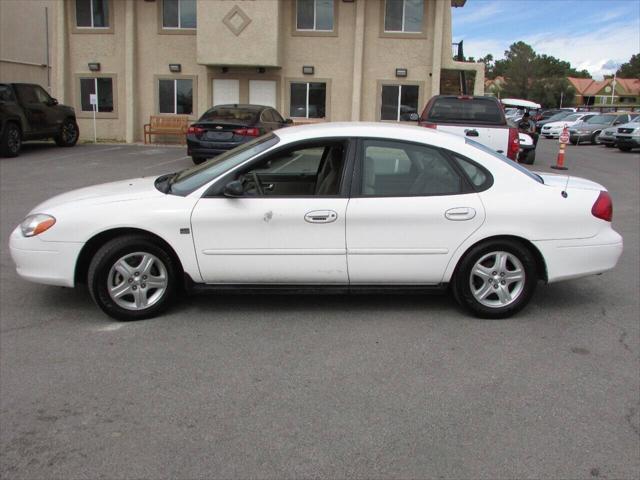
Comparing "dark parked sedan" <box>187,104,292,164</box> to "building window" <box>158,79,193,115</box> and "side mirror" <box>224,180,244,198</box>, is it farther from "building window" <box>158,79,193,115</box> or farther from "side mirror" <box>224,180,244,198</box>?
"side mirror" <box>224,180,244,198</box>

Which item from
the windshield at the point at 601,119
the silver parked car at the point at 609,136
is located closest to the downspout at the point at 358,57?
the silver parked car at the point at 609,136

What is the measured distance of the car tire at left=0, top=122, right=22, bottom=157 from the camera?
1638 cm

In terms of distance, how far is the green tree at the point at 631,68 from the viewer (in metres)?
93.8

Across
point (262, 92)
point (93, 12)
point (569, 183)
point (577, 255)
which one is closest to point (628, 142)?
point (262, 92)

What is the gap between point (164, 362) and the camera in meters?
4.12

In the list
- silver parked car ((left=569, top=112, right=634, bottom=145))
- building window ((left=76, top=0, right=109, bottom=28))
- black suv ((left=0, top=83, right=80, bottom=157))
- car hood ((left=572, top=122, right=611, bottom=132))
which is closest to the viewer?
black suv ((left=0, top=83, right=80, bottom=157))

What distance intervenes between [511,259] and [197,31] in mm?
18650

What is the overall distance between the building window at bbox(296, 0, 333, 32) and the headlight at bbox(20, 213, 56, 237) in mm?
18814

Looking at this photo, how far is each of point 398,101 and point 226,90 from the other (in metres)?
6.23

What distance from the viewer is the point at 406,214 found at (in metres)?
4.79

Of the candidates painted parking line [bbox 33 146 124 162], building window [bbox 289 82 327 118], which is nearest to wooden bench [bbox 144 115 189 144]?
painted parking line [bbox 33 146 124 162]

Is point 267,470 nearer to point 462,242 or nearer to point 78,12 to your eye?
point 462,242

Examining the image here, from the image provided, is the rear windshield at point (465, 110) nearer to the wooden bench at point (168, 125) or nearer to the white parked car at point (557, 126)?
the wooden bench at point (168, 125)

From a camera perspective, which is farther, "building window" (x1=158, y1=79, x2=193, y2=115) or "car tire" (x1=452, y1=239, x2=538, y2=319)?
"building window" (x1=158, y1=79, x2=193, y2=115)
